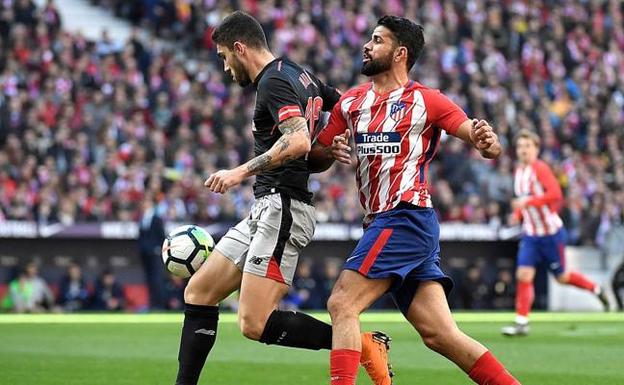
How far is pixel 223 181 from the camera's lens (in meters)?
7.32

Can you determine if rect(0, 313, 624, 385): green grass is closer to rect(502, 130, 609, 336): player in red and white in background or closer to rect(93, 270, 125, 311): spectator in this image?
rect(502, 130, 609, 336): player in red and white in background

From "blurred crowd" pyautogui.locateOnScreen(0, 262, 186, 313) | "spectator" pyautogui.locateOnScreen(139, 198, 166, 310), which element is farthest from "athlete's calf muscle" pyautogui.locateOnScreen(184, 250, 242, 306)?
"blurred crowd" pyautogui.locateOnScreen(0, 262, 186, 313)

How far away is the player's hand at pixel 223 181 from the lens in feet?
24.0

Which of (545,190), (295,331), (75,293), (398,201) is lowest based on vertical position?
(75,293)

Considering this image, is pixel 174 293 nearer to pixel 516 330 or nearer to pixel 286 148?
pixel 516 330

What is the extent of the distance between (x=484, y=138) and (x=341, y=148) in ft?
3.03

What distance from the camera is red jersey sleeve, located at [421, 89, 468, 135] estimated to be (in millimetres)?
7551

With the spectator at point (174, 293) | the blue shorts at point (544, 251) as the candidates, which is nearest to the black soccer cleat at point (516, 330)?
the blue shorts at point (544, 251)

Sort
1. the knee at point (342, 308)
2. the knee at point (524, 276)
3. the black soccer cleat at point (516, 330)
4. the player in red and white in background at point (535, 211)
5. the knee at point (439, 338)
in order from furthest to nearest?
the player in red and white in background at point (535, 211) < the knee at point (524, 276) < the black soccer cleat at point (516, 330) < the knee at point (439, 338) < the knee at point (342, 308)

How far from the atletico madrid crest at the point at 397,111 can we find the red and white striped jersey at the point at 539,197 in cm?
886

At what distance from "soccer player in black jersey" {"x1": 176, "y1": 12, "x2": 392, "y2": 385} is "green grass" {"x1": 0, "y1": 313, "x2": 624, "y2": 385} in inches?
74.4

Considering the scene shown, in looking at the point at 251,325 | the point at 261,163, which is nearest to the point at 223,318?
the point at 251,325

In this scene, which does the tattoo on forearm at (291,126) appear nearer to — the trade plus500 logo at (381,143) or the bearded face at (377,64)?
the trade plus500 logo at (381,143)

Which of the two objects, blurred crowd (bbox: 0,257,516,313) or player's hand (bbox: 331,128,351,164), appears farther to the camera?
blurred crowd (bbox: 0,257,516,313)
